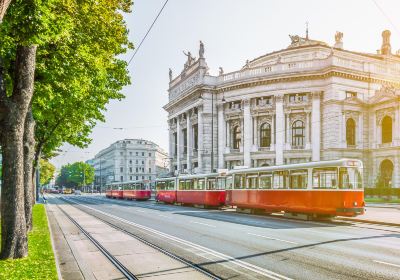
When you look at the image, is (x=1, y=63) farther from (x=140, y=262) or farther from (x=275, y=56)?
(x=275, y=56)

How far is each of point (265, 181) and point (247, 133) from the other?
30.1 metres

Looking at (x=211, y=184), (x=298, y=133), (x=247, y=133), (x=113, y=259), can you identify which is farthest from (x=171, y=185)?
(x=113, y=259)

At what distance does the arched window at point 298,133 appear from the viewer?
52469 mm

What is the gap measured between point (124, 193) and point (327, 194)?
1811 inches

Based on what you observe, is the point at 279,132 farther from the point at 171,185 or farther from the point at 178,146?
the point at 178,146

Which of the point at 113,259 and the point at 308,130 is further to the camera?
the point at 308,130

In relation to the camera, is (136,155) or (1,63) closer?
(1,63)

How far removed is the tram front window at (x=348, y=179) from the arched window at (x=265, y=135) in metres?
34.8

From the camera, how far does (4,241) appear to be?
10.2 m

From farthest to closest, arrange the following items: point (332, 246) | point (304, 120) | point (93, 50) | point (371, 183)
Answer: point (304, 120) → point (371, 183) → point (93, 50) → point (332, 246)

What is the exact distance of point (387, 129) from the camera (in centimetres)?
4803

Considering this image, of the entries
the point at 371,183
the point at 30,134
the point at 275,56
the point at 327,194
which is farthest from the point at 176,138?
the point at 30,134

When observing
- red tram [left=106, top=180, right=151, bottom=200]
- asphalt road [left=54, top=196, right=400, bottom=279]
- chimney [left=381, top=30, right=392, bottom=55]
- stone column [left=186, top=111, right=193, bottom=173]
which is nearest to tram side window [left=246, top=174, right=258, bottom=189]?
asphalt road [left=54, top=196, right=400, bottom=279]

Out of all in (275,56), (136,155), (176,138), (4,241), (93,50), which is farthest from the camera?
(136,155)
